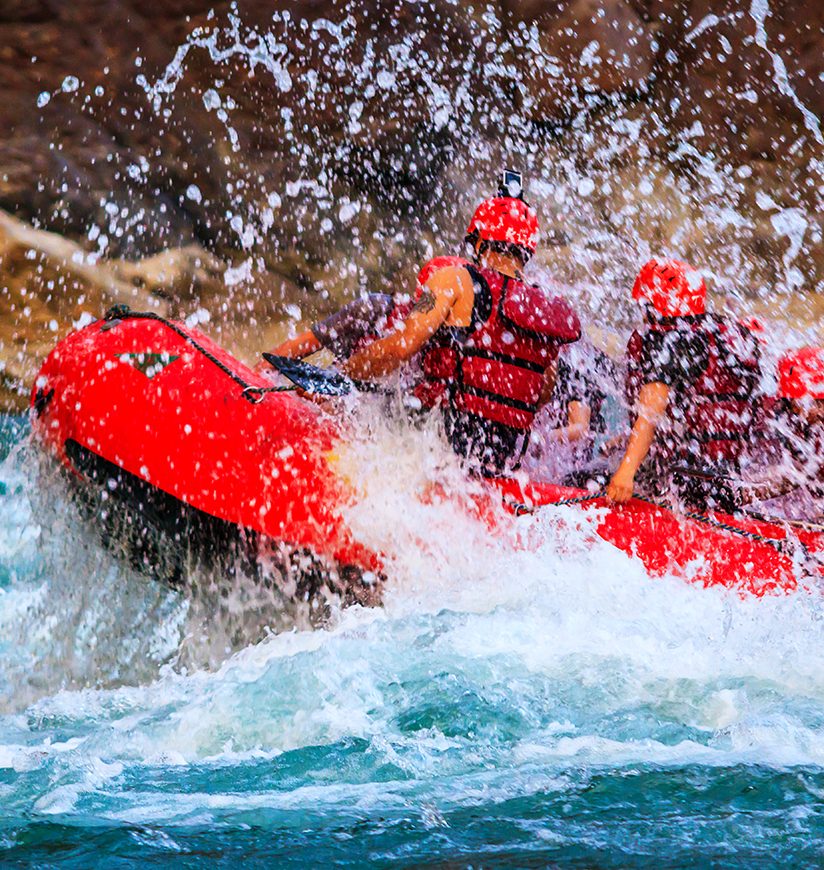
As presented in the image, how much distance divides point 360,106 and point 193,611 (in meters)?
6.15

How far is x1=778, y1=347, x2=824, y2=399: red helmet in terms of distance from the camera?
3.58m

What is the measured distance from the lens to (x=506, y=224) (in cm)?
366

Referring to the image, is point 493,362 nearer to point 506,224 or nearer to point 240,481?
point 506,224

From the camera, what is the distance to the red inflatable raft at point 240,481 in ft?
11.0

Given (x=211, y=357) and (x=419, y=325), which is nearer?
(x=419, y=325)

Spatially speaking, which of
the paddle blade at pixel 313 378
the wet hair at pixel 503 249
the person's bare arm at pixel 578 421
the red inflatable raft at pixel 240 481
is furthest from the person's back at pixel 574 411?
the paddle blade at pixel 313 378

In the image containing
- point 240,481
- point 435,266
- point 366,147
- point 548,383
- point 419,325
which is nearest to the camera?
point 240,481

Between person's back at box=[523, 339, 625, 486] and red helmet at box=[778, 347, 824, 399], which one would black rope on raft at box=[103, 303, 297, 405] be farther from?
red helmet at box=[778, 347, 824, 399]

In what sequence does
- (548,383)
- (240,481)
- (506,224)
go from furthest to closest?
(548,383) → (506,224) → (240,481)

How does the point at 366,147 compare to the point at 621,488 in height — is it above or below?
above

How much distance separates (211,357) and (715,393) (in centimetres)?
179

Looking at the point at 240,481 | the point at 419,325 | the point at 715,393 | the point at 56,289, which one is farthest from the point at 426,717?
the point at 56,289

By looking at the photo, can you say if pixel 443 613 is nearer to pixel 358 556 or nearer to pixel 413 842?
pixel 358 556

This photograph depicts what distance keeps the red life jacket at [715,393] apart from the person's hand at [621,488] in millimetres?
214
